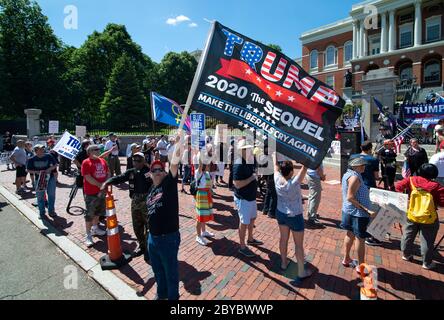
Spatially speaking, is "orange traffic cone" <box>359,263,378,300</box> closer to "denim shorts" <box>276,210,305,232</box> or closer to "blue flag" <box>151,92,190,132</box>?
"denim shorts" <box>276,210,305,232</box>

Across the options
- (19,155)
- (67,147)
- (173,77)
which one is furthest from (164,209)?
(173,77)

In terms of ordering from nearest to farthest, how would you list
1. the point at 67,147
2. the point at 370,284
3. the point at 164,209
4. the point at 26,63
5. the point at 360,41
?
1. the point at 370,284
2. the point at 164,209
3. the point at 67,147
4. the point at 26,63
5. the point at 360,41

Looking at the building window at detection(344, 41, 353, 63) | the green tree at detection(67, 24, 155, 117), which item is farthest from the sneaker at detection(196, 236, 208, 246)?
the building window at detection(344, 41, 353, 63)

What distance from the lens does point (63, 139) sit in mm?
8195

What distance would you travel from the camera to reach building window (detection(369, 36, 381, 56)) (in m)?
40.4

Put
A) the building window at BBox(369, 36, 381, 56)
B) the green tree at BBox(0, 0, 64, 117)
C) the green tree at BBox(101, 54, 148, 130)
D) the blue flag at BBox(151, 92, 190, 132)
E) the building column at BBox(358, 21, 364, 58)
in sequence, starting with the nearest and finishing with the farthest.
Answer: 1. the blue flag at BBox(151, 92, 190, 132)
2. the green tree at BBox(101, 54, 148, 130)
3. the green tree at BBox(0, 0, 64, 117)
4. the building column at BBox(358, 21, 364, 58)
5. the building window at BBox(369, 36, 381, 56)

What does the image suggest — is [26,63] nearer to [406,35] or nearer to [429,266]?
[429,266]

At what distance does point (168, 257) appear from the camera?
3104 millimetres

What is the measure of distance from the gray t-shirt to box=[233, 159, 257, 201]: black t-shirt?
8.89 metres

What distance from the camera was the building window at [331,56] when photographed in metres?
46.2

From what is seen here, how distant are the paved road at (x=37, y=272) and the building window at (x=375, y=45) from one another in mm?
47335

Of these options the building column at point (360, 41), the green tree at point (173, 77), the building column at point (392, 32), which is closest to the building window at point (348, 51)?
the building column at point (360, 41)

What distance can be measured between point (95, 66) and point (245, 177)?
4117 cm
